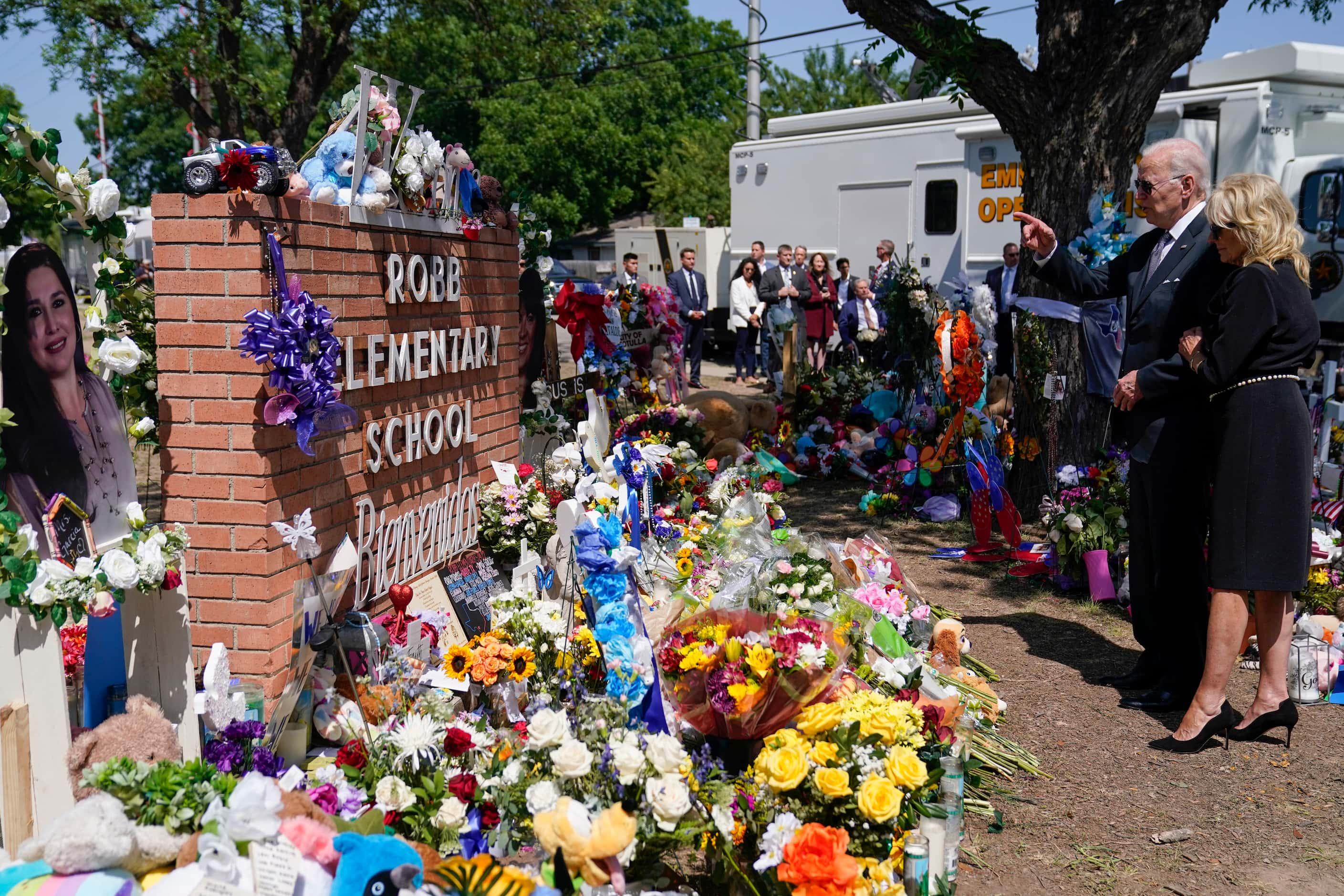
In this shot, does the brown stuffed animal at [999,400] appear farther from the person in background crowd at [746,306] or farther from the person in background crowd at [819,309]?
the person in background crowd at [746,306]

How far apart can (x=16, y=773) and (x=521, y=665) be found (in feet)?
4.86

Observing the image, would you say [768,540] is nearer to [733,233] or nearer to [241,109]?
[241,109]

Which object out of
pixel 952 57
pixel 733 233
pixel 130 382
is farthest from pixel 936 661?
pixel 733 233

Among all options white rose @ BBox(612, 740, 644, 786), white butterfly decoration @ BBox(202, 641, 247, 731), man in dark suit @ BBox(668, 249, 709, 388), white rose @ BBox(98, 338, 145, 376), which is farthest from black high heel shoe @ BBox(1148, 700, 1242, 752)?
man in dark suit @ BBox(668, 249, 709, 388)

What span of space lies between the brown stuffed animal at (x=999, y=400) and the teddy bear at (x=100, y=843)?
7044 millimetres

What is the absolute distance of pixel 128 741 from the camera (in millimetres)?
2912

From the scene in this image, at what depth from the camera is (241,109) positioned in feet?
40.9

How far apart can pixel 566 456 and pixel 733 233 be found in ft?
43.3

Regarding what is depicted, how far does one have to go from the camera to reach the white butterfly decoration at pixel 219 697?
3125mm

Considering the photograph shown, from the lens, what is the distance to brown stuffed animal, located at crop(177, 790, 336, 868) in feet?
8.15

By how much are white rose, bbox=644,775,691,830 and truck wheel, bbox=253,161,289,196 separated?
205cm

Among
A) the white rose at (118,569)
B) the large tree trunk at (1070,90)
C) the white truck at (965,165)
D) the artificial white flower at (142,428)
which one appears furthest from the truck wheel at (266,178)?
the white truck at (965,165)

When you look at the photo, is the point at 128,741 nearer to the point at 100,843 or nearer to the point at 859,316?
the point at 100,843

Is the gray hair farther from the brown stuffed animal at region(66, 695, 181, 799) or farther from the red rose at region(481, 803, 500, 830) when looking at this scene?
the brown stuffed animal at region(66, 695, 181, 799)
